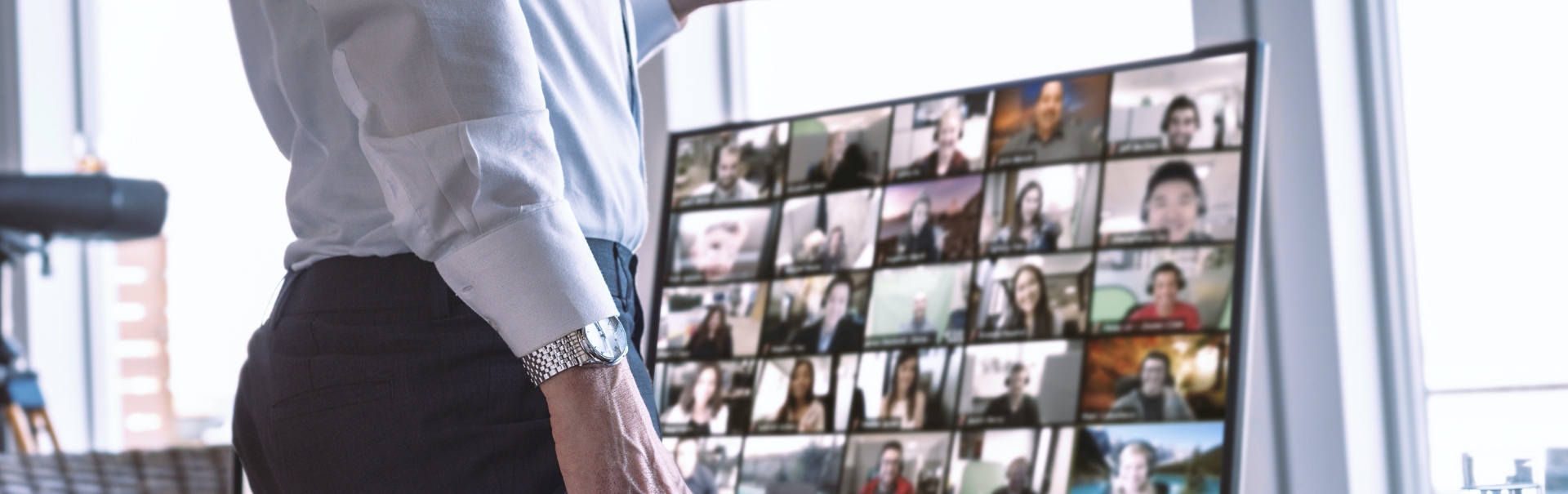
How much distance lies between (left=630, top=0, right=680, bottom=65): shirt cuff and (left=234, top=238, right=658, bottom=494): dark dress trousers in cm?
48

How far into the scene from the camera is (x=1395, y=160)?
2.16 meters

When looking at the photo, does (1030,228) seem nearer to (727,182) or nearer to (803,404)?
(803,404)

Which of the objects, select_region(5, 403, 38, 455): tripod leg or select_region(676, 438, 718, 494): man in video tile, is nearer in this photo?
select_region(676, 438, 718, 494): man in video tile

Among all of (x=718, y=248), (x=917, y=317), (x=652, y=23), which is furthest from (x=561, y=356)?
(x=718, y=248)

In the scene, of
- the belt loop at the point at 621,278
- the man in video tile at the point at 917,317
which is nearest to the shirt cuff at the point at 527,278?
the belt loop at the point at 621,278

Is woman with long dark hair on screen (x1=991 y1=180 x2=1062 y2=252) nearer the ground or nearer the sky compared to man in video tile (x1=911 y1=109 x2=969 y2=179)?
nearer the ground

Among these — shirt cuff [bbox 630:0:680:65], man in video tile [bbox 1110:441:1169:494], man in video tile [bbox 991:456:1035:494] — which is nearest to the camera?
shirt cuff [bbox 630:0:680:65]

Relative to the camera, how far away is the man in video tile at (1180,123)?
1.82m

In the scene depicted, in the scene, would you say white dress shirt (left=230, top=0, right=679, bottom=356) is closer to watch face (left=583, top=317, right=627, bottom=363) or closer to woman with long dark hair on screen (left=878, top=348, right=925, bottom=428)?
watch face (left=583, top=317, right=627, bottom=363)

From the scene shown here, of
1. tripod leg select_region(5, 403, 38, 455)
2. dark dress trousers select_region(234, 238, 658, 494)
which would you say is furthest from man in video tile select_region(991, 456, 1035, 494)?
tripod leg select_region(5, 403, 38, 455)

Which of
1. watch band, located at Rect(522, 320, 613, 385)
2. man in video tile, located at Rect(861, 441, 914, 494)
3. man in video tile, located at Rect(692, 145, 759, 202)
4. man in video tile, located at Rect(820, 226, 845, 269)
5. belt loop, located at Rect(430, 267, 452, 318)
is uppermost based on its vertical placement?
man in video tile, located at Rect(692, 145, 759, 202)

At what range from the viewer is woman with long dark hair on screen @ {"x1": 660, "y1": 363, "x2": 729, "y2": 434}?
2.21 metres

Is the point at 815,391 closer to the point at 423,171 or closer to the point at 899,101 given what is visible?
the point at 899,101

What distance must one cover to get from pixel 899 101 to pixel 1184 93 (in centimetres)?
50
